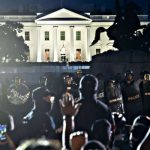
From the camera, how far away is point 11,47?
42.2 meters

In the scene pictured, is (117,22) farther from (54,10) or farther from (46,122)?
(54,10)

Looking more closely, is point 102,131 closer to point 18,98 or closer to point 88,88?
point 88,88

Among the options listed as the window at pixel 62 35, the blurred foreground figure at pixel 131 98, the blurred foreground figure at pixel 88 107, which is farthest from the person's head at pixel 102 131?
the window at pixel 62 35

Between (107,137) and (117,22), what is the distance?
493 inches

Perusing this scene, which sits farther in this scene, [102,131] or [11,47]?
[11,47]

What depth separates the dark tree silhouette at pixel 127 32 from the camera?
16938 mm

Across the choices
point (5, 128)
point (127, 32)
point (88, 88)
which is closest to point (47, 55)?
point (127, 32)

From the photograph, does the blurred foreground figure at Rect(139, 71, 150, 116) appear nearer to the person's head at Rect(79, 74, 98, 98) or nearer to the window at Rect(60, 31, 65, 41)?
the person's head at Rect(79, 74, 98, 98)

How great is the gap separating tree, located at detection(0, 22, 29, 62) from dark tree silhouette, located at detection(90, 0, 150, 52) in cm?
2325

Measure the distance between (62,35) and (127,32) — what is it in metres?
41.0

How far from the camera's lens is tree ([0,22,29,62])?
40891mm

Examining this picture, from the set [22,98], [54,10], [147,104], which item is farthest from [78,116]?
[54,10]

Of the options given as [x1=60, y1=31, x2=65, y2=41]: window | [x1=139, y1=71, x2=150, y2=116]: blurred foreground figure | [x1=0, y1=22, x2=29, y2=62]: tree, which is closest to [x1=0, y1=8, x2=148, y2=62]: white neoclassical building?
[x1=60, y1=31, x2=65, y2=41]: window

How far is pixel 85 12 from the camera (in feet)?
193
